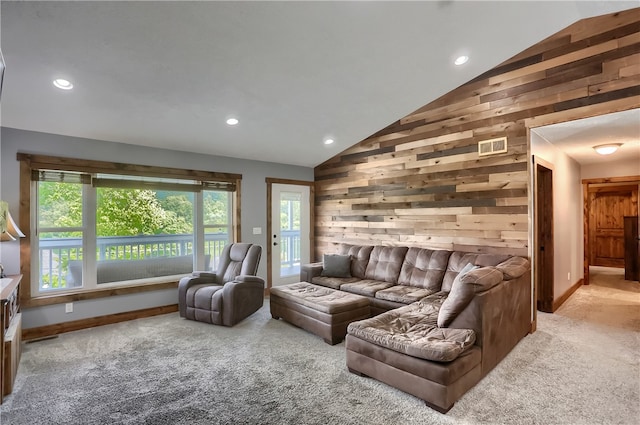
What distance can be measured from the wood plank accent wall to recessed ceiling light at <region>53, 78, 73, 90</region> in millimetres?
4007

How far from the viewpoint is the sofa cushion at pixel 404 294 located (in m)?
3.66

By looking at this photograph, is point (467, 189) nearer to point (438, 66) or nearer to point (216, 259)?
point (438, 66)

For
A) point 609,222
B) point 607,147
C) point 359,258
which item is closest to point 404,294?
point 359,258

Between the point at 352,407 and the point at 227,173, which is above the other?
the point at 227,173

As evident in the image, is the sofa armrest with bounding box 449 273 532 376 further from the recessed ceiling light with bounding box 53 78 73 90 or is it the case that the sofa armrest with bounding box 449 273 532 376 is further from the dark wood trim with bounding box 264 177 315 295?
the recessed ceiling light with bounding box 53 78 73 90

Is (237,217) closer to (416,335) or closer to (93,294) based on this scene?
(93,294)

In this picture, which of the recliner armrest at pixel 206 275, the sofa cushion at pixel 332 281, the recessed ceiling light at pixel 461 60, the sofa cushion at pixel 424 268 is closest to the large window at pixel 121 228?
the recliner armrest at pixel 206 275

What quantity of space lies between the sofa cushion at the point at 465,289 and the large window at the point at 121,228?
3785 millimetres

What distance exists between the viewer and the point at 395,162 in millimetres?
5004

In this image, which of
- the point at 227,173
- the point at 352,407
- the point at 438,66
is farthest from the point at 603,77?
the point at 227,173

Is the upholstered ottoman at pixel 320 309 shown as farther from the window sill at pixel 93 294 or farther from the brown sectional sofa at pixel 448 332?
the window sill at pixel 93 294

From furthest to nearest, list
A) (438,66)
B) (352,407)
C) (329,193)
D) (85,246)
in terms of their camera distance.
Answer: (329,193) → (85,246) → (438,66) → (352,407)

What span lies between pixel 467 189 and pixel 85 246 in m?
5.04

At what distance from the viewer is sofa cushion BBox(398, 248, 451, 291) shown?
4016mm
